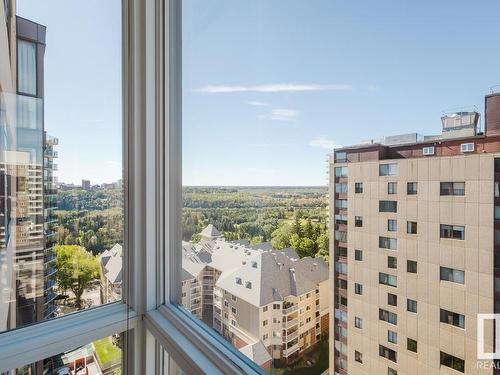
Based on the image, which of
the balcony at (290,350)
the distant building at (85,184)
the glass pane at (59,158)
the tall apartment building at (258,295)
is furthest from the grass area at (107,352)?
the balcony at (290,350)

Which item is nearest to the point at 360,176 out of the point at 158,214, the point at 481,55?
the point at 481,55

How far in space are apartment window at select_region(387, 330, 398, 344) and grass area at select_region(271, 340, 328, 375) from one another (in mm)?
165

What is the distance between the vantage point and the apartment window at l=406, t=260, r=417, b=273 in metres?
0.53

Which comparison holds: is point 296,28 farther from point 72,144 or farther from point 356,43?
point 72,144

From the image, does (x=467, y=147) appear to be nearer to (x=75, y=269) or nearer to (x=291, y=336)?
(x=291, y=336)

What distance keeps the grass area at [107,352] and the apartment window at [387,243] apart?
4.23 feet

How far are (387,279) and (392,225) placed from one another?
0.34 feet

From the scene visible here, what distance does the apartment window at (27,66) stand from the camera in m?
1.34

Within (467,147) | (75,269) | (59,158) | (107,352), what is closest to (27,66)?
(59,158)

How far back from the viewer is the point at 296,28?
788 millimetres

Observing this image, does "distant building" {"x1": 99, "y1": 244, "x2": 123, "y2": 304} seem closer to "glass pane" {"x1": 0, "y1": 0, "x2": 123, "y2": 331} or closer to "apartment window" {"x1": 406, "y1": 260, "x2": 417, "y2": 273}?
"glass pane" {"x1": 0, "y1": 0, "x2": 123, "y2": 331}

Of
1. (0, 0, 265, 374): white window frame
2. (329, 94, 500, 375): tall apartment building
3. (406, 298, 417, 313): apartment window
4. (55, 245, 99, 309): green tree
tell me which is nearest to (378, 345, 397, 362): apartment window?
(329, 94, 500, 375): tall apartment building

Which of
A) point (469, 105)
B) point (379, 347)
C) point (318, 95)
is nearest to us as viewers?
point (469, 105)

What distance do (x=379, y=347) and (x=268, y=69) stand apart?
2.43 feet
